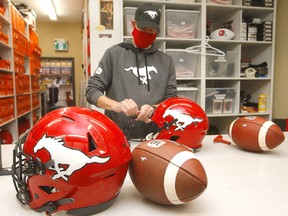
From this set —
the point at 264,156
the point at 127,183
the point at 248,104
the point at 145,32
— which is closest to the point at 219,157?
the point at 264,156

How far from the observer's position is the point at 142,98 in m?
1.37

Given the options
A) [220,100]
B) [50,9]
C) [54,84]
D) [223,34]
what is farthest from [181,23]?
[54,84]

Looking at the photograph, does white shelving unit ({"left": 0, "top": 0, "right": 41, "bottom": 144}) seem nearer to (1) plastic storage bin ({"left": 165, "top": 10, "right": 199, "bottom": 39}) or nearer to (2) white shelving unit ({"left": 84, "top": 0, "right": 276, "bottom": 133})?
(2) white shelving unit ({"left": 84, "top": 0, "right": 276, "bottom": 133})

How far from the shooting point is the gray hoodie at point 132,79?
1.33m

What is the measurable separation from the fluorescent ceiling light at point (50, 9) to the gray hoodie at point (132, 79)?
4.05m

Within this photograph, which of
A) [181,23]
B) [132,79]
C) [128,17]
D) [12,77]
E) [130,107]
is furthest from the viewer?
[12,77]

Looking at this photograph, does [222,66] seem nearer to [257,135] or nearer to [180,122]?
[257,135]

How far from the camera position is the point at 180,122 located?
99 centimetres

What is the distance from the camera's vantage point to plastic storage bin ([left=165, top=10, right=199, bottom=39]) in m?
2.35

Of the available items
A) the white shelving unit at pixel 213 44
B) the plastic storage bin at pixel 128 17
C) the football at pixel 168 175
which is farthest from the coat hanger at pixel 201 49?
the football at pixel 168 175

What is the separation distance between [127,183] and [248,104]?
2417 mm

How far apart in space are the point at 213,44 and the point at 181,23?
484mm

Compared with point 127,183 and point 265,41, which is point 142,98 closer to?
point 127,183

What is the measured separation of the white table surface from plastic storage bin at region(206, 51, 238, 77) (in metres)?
1.70
